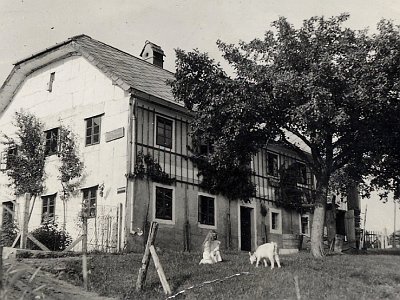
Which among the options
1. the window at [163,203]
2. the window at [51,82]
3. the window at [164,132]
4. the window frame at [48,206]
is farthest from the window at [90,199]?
the window at [51,82]

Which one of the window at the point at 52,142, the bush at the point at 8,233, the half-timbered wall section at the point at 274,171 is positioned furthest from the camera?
the half-timbered wall section at the point at 274,171

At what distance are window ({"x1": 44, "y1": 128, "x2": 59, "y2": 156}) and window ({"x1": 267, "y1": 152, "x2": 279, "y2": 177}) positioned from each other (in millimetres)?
11339

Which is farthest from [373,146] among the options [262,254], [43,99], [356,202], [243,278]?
[356,202]

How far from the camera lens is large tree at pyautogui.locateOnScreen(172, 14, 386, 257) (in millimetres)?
19219

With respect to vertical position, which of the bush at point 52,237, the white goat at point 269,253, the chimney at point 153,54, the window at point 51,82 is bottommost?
the white goat at point 269,253

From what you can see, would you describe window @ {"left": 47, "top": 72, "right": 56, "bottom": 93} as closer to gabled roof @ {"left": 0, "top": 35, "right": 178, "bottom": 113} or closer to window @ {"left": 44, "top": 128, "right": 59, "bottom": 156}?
gabled roof @ {"left": 0, "top": 35, "right": 178, "bottom": 113}

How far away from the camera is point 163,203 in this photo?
22750mm

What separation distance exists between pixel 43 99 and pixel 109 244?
9.35 m

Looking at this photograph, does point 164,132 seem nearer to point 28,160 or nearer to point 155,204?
point 155,204

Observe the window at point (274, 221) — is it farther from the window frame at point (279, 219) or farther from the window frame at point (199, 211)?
the window frame at point (199, 211)

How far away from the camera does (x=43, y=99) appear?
2686 centimetres

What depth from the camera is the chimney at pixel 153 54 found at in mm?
32375

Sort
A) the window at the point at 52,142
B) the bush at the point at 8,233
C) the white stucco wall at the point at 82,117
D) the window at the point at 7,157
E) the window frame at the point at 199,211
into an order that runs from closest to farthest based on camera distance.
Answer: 1. the bush at the point at 8,233
2. the white stucco wall at the point at 82,117
3. the window frame at the point at 199,211
4. the window at the point at 52,142
5. the window at the point at 7,157

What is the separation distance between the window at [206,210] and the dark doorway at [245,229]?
234 centimetres
